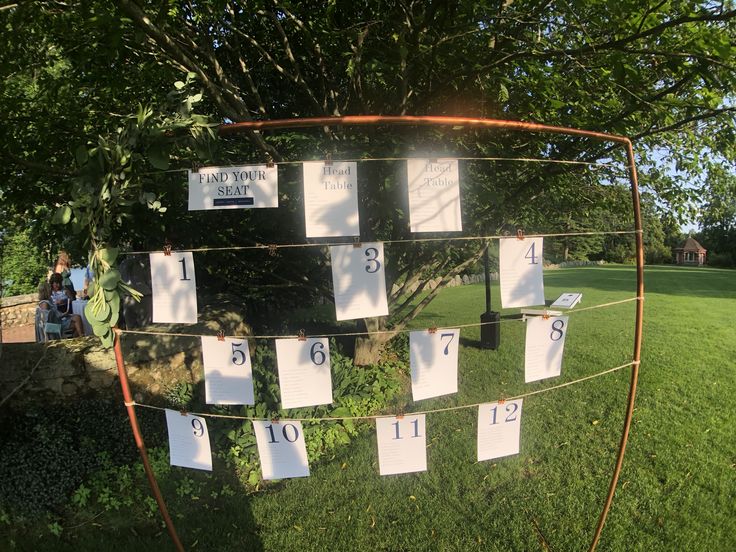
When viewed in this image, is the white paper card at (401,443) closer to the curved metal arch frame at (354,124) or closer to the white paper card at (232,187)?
the curved metal arch frame at (354,124)

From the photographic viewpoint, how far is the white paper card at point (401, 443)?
2.37 meters

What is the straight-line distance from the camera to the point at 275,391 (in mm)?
4555

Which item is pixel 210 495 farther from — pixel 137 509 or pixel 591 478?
pixel 591 478

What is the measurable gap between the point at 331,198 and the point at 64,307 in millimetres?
7359

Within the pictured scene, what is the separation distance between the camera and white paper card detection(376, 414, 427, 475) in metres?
2.37

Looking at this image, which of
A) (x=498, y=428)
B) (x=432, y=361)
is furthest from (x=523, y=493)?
(x=432, y=361)

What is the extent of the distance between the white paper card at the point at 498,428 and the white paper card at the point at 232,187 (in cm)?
166

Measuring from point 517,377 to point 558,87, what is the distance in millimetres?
3761

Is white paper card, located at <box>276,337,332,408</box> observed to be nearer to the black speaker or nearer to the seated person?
the black speaker

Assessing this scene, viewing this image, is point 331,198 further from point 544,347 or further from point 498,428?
point 498,428

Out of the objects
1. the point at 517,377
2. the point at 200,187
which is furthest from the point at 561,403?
the point at 200,187

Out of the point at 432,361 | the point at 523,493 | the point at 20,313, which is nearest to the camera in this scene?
the point at 432,361

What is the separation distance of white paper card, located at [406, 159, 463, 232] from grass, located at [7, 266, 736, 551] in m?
2.35

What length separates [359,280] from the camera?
7.54 ft
